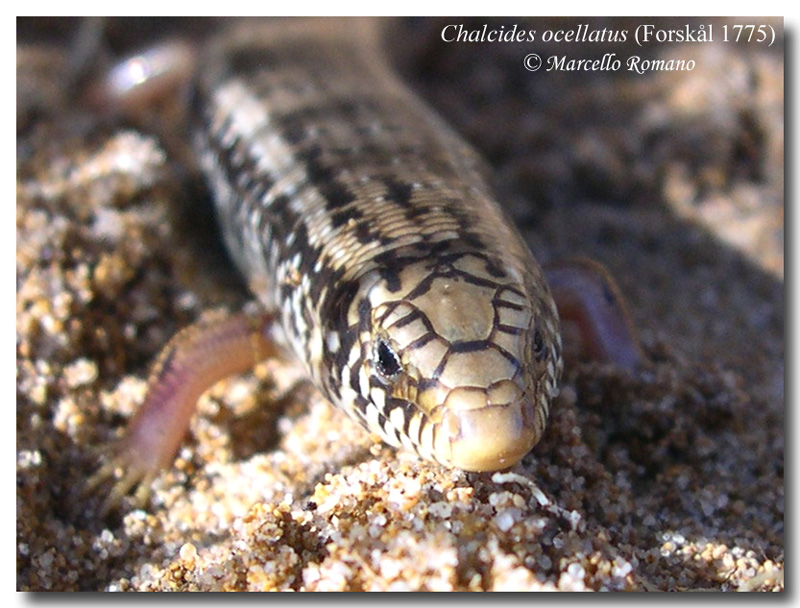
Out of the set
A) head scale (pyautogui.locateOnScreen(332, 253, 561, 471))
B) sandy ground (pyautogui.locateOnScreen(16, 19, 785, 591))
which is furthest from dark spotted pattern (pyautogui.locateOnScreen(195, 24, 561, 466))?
sandy ground (pyautogui.locateOnScreen(16, 19, 785, 591))

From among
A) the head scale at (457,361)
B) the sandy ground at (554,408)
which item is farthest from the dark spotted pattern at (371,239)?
the sandy ground at (554,408)

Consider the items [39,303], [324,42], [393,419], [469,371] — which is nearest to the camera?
[469,371]

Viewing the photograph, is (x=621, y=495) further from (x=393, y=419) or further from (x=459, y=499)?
(x=393, y=419)

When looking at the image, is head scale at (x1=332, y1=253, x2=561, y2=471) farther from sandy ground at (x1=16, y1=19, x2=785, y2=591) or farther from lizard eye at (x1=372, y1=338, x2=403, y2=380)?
sandy ground at (x1=16, y1=19, x2=785, y2=591)

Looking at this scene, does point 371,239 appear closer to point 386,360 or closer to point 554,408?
point 386,360

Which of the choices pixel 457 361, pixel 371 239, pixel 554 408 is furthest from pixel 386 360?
pixel 554 408

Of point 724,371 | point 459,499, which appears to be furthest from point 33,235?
point 724,371
